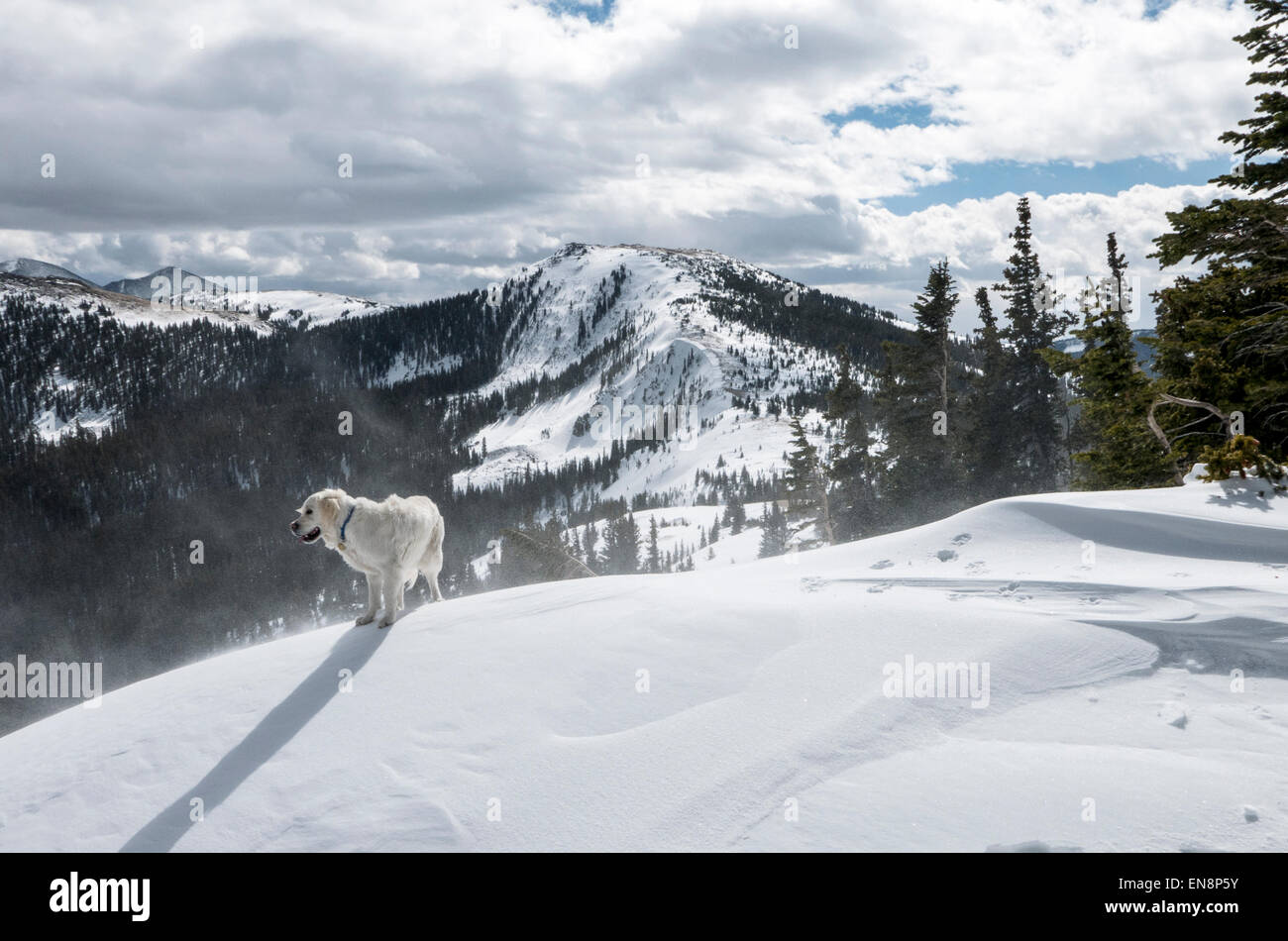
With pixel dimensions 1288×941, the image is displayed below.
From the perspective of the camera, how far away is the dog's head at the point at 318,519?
6945 millimetres

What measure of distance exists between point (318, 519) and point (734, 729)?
502 centimetres

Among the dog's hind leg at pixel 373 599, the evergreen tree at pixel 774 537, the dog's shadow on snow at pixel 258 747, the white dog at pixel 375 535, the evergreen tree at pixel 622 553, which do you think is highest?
the white dog at pixel 375 535

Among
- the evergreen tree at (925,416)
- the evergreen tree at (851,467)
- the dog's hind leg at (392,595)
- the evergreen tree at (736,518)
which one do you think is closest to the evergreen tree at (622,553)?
the evergreen tree at (736,518)

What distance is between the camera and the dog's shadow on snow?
3.92m

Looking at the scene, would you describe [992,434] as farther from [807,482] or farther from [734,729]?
[734,729]

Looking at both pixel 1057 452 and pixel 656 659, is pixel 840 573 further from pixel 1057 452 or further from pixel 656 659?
pixel 1057 452

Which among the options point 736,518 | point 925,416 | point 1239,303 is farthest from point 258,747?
point 736,518

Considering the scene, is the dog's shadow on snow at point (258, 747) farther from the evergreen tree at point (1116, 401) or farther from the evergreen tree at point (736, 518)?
the evergreen tree at point (736, 518)

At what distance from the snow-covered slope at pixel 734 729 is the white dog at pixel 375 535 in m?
0.64

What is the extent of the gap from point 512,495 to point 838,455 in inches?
5964

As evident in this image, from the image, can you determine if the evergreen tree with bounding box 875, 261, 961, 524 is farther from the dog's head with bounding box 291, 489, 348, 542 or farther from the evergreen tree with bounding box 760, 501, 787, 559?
the dog's head with bounding box 291, 489, 348, 542

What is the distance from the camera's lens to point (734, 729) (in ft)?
14.0

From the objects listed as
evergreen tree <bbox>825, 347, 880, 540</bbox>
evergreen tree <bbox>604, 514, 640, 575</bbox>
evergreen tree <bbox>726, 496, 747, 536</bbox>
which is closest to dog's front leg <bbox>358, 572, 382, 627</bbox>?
evergreen tree <bbox>825, 347, 880, 540</bbox>

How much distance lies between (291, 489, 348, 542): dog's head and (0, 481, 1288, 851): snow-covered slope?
1204 millimetres
